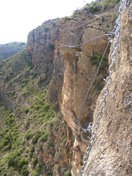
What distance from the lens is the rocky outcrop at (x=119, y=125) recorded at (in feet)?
9.63

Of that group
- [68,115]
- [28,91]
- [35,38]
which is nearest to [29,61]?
[35,38]

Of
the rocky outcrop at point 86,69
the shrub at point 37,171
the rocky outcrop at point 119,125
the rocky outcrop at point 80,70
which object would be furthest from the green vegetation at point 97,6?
the shrub at point 37,171

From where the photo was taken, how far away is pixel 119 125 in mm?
3227

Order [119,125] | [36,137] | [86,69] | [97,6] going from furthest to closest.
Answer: [36,137] < [97,6] < [86,69] < [119,125]

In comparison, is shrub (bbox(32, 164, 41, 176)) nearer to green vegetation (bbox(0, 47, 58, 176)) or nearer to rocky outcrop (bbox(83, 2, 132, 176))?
green vegetation (bbox(0, 47, 58, 176))

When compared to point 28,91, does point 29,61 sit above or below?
above

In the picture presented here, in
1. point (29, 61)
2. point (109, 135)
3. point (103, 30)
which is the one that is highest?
point (103, 30)

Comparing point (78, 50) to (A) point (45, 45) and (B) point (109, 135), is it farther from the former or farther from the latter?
(A) point (45, 45)

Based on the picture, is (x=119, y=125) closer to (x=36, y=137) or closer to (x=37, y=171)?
(x=37, y=171)

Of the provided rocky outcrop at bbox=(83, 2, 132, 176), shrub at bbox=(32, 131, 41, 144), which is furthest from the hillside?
shrub at bbox=(32, 131, 41, 144)

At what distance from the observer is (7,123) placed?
34.2 metres

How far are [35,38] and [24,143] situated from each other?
1088 inches

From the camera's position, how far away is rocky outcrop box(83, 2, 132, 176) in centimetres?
294

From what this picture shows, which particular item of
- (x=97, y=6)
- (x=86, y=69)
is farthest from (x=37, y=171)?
(x=97, y=6)
